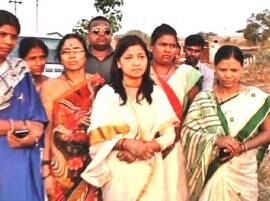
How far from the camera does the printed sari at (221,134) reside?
482cm

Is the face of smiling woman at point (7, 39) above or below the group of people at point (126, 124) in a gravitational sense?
above

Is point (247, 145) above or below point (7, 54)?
below

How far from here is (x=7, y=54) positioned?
4.47 m

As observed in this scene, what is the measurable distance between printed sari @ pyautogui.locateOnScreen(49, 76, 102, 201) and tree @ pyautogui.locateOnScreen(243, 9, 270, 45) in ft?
72.6

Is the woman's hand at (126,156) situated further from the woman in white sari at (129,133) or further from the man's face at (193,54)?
the man's face at (193,54)

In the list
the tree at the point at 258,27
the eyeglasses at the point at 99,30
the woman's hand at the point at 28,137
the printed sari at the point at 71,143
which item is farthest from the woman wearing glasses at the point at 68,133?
the tree at the point at 258,27

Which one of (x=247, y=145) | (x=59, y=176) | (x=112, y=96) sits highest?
(x=112, y=96)

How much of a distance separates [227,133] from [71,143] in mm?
1105

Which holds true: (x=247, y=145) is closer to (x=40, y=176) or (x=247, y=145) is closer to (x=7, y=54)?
(x=40, y=176)

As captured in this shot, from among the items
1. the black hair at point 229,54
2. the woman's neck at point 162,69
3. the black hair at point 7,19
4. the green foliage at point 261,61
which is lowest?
the green foliage at point 261,61

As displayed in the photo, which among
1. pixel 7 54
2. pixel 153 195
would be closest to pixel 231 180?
pixel 153 195

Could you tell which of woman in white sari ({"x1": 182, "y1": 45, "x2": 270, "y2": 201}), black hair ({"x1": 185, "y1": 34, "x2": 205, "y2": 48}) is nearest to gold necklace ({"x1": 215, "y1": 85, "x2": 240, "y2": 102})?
woman in white sari ({"x1": 182, "y1": 45, "x2": 270, "y2": 201})

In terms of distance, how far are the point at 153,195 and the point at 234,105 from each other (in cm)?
89

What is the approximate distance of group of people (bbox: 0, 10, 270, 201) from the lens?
4.45 metres
